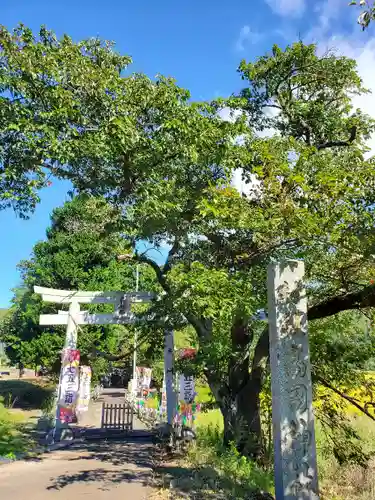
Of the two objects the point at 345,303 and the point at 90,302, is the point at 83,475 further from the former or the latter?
the point at 90,302

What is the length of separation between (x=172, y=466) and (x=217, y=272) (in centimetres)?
499

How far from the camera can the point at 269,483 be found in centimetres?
792

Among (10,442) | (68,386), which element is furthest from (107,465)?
(68,386)

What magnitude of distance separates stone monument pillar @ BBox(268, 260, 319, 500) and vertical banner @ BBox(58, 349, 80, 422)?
9985mm

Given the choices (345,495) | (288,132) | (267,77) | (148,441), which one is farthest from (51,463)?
(267,77)

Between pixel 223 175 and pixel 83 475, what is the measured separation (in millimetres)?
7040

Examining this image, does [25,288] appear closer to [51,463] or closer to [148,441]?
[148,441]

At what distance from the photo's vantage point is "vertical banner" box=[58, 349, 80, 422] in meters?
14.0

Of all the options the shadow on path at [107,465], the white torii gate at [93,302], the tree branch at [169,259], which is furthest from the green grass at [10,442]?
the tree branch at [169,259]

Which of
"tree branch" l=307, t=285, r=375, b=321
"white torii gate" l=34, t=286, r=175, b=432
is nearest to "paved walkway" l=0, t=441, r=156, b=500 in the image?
"tree branch" l=307, t=285, r=375, b=321

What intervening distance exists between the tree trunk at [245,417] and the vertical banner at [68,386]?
631 cm

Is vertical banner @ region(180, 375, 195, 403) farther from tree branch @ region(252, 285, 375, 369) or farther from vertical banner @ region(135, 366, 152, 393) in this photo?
vertical banner @ region(135, 366, 152, 393)

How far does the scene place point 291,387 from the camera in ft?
19.0

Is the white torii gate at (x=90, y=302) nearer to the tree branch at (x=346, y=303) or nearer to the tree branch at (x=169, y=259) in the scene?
the tree branch at (x=169, y=259)
